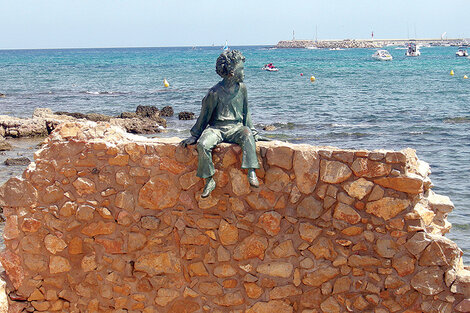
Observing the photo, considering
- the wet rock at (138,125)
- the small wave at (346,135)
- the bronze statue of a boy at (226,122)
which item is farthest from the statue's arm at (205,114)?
the wet rock at (138,125)

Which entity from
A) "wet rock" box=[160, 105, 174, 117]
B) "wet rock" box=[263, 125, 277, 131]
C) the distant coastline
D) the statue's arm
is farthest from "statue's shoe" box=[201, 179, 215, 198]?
the distant coastline

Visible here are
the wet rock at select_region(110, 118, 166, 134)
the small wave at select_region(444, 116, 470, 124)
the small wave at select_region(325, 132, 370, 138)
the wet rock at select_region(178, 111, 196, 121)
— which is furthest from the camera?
the wet rock at select_region(178, 111, 196, 121)

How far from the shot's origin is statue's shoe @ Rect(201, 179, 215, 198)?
5.55 metres

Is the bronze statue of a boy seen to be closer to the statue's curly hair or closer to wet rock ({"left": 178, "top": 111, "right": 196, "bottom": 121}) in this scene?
the statue's curly hair

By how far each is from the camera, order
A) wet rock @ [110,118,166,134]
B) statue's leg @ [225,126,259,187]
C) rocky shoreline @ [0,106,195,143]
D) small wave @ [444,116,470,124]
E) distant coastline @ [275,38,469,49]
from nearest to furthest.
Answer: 1. statue's leg @ [225,126,259,187]
2. rocky shoreline @ [0,106,195,143]
3. wet rock @ [110,118,166,134]
4. small wave @ [444,116,470,124]
5. distant coastline @ [275,38,469,49]

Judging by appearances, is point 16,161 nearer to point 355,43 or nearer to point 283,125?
point 283,125

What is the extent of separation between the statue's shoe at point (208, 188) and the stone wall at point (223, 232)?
0.46ft

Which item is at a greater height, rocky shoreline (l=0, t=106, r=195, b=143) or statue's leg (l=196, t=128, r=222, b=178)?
statue's leg (l=196, t=128, r=222, b=178)

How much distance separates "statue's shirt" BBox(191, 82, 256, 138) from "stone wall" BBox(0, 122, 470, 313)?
311 mm

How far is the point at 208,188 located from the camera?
5.57 metres

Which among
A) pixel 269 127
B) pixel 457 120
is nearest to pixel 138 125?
pixel 269 127

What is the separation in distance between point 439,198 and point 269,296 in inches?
92.5

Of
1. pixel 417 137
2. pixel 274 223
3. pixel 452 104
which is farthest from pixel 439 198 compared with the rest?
pixel 452 104

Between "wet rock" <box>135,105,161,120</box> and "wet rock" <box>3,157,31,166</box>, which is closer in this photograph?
"wet rock" <box>3,157,31,166</box>
